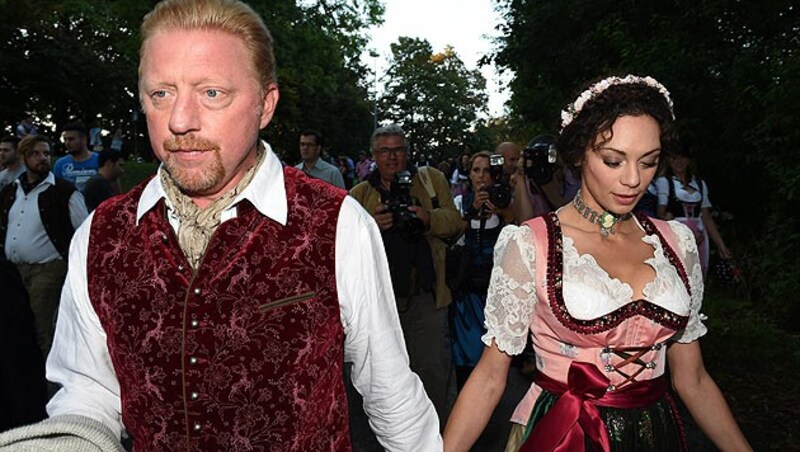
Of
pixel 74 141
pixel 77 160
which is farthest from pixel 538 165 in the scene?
pixel 77 160

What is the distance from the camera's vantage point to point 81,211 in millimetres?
6359

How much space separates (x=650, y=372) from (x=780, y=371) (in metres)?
4.63

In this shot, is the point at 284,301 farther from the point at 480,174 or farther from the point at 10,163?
the point at 10,163

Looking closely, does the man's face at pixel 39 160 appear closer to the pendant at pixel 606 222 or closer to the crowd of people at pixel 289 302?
the crowd of people at pixel 289 302

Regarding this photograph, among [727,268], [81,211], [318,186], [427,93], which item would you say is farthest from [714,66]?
[427,93]

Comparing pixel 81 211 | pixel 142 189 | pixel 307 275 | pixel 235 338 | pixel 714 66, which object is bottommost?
pixel 81 211

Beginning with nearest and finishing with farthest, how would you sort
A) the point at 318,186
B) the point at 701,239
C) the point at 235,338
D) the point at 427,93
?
the point at 235,338, the point at 318,186, the point at 701,239, the point at 427,93

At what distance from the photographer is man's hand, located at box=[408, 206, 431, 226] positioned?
5.08 m

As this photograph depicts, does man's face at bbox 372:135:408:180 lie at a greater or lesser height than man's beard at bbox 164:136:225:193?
lesser

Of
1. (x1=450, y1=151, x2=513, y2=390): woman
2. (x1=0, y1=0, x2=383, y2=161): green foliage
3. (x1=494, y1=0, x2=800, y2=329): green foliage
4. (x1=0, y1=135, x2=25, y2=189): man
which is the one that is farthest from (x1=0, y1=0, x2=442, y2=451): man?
(x1=0, y1=0, x2=383, y2=161): green foliage

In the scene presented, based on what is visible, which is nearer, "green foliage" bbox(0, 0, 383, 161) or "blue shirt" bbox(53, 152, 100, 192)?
"blue shirt" bbox(53, 152, 100, 192)

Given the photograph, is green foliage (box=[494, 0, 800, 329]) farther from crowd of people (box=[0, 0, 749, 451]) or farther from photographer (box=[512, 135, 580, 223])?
crowd of people (box=[0, 0, 749, 451])

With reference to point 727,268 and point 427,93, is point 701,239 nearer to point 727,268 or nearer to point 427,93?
point 727,268

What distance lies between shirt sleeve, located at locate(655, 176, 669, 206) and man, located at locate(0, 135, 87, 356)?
5.28 metres
